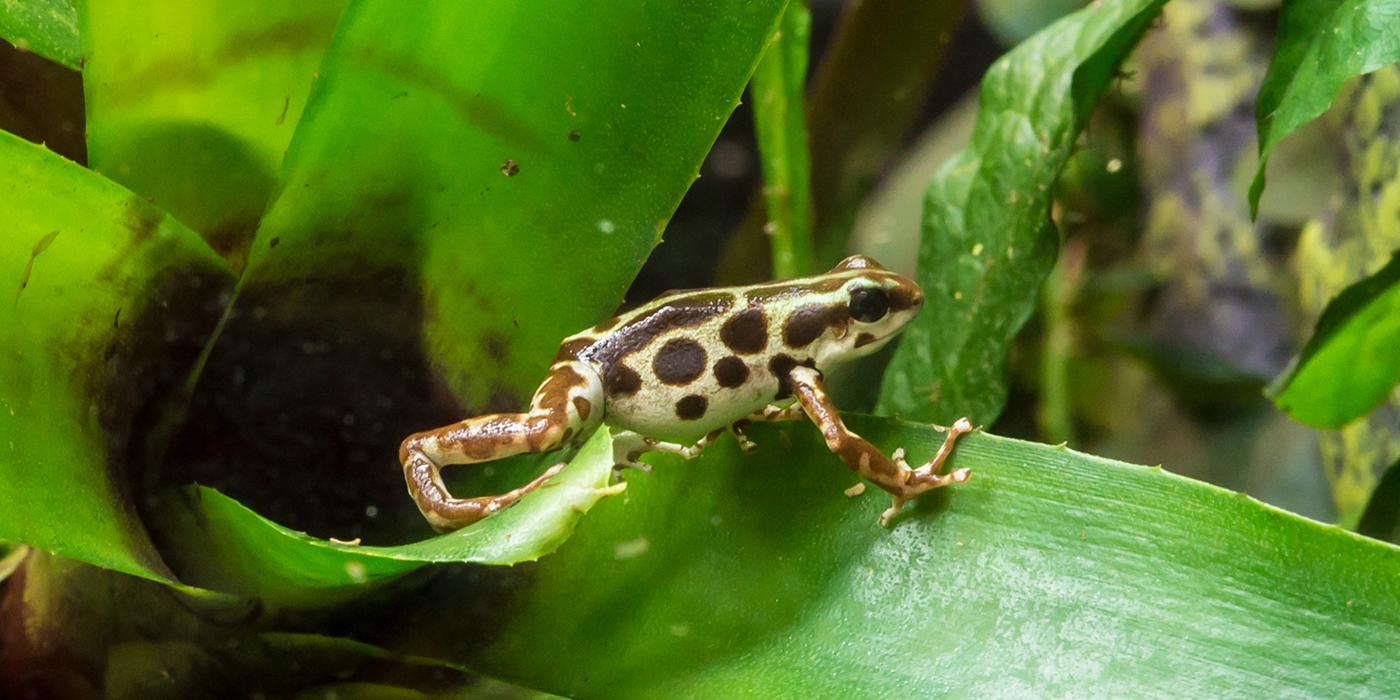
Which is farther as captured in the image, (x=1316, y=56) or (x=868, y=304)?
(x=868, y=304)

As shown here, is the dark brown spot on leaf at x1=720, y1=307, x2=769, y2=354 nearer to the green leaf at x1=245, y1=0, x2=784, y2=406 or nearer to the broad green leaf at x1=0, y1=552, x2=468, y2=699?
the green leaf at x1=245, y1=0, x2=784, y2=406

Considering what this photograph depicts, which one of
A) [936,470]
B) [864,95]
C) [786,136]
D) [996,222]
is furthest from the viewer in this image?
[864,95]

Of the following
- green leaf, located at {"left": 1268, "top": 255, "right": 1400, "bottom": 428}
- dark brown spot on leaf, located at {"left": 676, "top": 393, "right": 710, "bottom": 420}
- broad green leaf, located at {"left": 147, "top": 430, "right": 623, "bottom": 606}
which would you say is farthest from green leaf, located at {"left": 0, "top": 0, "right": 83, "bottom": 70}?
green leaf, located at {"left": 1268, "top": 255, "right": 1400, "bottom": 428}

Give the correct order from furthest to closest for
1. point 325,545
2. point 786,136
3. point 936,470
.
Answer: point 786,136 < point 936,470 < point 325,545

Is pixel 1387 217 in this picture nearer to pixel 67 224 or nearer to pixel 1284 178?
pixel 1284 178

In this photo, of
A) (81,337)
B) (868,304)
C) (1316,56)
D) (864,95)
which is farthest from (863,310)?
(81,337)

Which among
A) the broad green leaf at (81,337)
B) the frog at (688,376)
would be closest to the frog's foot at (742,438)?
the frog at (688,376)

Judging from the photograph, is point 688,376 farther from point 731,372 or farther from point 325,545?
point 325,545

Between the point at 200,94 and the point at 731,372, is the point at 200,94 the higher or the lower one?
the higher one
